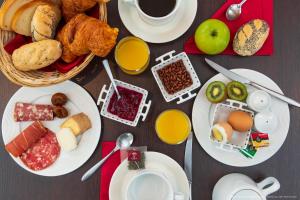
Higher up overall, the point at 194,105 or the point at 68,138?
the point at 194,105

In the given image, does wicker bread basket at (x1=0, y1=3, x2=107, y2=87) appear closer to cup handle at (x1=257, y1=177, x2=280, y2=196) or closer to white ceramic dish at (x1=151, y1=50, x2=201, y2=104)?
white ceramic dish at (x1=151, y1=50, x2=201, y2=104)

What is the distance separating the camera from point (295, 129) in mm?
942

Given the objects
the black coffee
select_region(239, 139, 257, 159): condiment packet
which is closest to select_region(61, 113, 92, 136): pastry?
the black coffee

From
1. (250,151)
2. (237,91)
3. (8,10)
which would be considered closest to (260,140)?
(250,151)

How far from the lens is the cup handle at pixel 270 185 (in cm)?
82

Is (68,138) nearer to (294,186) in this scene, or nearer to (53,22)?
(53,22)

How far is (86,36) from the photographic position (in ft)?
2.60

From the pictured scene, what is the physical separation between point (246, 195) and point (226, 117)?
0.70 feet

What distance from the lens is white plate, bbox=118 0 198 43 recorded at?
0.93m

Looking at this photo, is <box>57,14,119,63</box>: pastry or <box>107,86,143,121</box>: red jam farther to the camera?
<box>107,86,143,121</box>: red jam

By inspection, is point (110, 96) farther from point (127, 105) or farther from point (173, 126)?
point (173, 126)

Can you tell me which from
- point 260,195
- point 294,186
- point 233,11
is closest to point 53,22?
point 233,11

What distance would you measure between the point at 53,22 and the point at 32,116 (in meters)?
0.28

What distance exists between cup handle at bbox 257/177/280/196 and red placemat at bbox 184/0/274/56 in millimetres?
356
